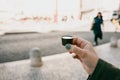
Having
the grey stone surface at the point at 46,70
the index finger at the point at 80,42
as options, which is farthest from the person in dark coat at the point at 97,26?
the index finger at the point at 80,42

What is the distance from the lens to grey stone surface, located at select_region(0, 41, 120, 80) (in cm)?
560

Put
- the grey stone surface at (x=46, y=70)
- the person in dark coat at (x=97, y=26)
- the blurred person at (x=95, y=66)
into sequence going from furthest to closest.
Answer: the person in dark coat at (x=97, y=26) → the grey stone surface at (x=46, y=70) → the blurred person at (x=95, y=66)

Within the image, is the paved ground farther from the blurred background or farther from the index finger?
the index finger

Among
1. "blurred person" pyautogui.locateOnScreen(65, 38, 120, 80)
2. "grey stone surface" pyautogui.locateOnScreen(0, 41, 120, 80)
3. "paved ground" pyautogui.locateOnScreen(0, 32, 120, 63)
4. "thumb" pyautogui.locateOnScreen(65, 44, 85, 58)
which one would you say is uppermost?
"thumb" pyautogui.locateOnScreen(65, 44, 85, 58)

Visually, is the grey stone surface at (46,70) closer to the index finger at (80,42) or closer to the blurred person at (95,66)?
the index finger at (80,42)

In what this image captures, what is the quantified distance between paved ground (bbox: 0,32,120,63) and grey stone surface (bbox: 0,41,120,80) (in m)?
0.56

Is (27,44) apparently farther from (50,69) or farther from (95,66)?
(95,66)

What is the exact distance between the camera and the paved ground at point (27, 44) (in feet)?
25.2

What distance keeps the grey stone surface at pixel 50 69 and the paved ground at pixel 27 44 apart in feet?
1.85

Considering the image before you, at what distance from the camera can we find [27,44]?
8.66 meters

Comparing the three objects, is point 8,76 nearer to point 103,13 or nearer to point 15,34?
point 15,34

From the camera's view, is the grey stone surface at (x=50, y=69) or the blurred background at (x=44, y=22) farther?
the blurred background at (x=44, y=22)

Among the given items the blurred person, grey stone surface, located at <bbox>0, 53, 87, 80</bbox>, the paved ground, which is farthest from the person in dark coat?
the blurred person

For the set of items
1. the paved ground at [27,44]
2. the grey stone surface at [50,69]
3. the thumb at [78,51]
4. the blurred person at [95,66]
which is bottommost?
the grey stone surface at [50,69]
